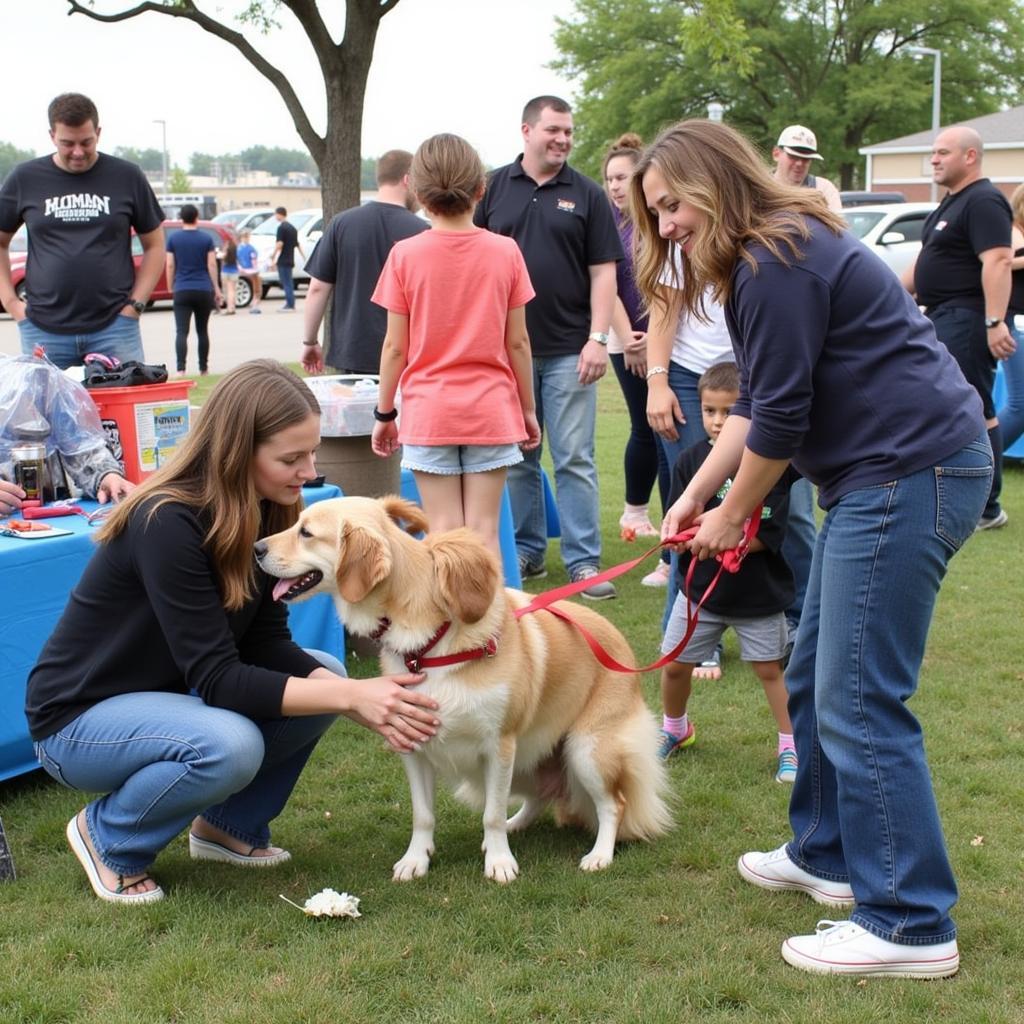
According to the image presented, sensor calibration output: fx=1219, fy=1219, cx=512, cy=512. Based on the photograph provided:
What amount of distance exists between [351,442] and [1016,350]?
17.5ft

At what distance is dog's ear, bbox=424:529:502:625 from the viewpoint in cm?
326

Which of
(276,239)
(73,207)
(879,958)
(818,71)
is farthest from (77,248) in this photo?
(818,71)

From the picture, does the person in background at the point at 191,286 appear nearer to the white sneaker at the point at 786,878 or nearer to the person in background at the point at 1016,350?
the person in background at the point at 1016,350

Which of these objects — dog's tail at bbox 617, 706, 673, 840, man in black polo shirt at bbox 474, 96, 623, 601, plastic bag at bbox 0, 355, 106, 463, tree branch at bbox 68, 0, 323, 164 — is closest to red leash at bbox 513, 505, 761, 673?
dog's tail at bbox 617, 706, 673, 840

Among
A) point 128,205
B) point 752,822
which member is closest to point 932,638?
point 752,822

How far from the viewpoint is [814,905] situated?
3309 millimetres

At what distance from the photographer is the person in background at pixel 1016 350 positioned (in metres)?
8.33

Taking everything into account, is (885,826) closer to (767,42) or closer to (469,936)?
(469,936)

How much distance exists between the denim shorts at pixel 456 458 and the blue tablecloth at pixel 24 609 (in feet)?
4.93

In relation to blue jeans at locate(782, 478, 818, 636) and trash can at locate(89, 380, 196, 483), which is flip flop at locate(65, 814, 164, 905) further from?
blue jeans at locate(782, 478, 818, 636)

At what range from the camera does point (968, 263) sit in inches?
293

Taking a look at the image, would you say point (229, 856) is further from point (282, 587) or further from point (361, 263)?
point (361, 263)

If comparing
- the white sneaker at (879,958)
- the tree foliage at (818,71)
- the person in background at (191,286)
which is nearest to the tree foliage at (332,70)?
the person in background at (191,286)

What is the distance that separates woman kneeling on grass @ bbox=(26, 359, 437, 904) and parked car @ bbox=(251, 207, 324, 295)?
24.9m
